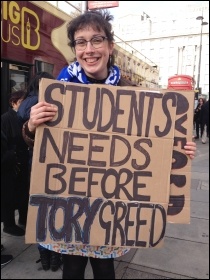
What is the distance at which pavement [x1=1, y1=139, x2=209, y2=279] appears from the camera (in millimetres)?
2477

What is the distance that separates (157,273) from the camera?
8.25 ft

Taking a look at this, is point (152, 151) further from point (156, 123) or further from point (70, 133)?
point (70, 133)

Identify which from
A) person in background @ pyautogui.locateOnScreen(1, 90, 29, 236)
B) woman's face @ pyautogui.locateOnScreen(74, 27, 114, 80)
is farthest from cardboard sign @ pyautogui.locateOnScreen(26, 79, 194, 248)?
person in background @ pyautogui.locateOnScreen(1, 90, 29, 236)

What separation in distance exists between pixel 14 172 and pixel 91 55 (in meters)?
1.74

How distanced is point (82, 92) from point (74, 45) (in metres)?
0.31

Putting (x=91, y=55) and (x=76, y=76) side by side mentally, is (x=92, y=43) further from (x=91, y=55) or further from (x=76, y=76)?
(x=76, y=76)

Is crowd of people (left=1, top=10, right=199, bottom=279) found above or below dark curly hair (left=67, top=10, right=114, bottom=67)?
below

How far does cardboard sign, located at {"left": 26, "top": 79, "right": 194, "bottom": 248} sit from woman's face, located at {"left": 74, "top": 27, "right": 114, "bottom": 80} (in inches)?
5.8

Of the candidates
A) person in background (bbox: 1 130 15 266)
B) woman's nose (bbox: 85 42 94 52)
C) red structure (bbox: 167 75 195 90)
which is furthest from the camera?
person in background (bbox: 1 130 15 266)

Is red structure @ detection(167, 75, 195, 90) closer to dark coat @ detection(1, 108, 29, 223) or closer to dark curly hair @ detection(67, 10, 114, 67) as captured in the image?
dark curly hair @ detection(67, 10, 114, 67)

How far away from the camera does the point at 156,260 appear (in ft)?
8.89

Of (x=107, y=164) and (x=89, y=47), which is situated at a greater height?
(x=89, y=47)

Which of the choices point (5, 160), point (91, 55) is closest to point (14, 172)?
point (5, 160)

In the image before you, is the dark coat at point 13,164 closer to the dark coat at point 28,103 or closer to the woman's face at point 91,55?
the dark coat at point 28,103
